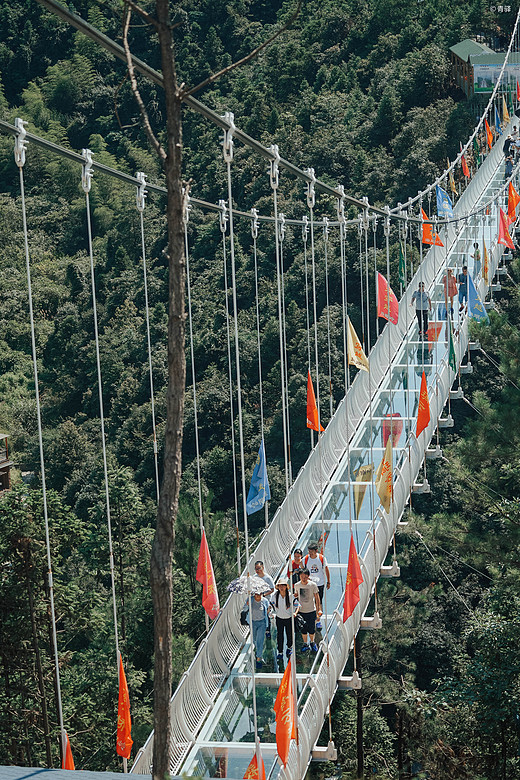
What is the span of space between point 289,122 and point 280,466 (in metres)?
16.1

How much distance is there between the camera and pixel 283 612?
8875 mm

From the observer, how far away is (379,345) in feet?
51.3

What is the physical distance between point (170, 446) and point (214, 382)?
82.5ft

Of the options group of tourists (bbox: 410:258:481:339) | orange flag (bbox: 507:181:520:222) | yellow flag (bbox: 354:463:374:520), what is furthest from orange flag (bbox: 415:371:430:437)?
orange flag (bbox: 507:181:520:222)

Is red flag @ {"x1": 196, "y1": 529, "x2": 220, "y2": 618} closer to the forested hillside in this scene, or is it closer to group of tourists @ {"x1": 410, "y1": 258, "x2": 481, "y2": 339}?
the forested hillside

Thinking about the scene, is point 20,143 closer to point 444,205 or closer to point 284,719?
point 284,719

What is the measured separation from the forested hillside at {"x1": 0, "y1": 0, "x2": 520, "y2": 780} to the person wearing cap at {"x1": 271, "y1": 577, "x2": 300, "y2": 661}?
13.7ft

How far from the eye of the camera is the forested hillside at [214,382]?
16.3 metres

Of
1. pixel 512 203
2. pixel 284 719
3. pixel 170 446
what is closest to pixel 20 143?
pixel 170 446

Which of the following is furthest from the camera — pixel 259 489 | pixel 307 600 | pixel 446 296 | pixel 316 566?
pixel 446 296

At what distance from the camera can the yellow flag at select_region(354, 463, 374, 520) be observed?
11.9 m

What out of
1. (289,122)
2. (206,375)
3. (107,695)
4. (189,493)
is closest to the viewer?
(107,695)

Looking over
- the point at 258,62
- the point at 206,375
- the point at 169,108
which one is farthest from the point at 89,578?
the point at 258,62

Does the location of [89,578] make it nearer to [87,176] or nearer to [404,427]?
[404,427]
